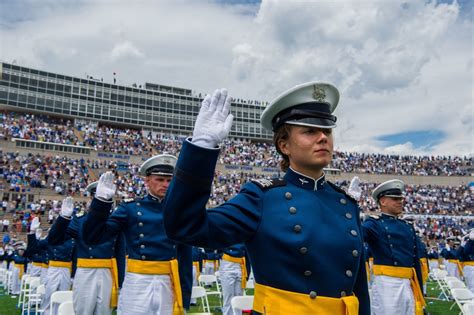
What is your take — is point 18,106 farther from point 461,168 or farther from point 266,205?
point 266,205

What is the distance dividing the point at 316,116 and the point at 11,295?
57.6 ft

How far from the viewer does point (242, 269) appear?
1066 centimetres

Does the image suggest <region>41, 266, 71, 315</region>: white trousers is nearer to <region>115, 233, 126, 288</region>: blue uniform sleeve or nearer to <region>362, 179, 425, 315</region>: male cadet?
<region>115, 233, 126, 288</region>: blue uniform sleeve

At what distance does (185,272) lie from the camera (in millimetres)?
5453

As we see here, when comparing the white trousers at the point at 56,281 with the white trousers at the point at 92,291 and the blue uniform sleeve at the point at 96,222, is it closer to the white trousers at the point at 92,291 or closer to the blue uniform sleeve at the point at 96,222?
the white trousers at the point at 92,291

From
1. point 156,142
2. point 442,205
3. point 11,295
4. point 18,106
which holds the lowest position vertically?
point 11,295

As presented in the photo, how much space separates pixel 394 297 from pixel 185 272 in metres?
3.14

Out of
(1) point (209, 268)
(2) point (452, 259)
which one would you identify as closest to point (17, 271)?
(1) point (209, 268)

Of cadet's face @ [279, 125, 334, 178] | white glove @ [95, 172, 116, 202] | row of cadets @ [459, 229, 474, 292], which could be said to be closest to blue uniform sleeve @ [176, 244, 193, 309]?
white glove @ [95, 172, 116, 202]

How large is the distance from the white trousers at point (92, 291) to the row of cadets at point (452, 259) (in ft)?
38.1

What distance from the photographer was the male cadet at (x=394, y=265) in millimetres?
6477

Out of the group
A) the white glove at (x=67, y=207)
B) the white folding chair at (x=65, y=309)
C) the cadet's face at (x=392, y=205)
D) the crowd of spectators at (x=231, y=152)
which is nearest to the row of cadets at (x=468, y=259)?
the cadet's face at (x=392, y=205)

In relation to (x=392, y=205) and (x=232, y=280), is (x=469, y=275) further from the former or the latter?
(x=392, y=205)

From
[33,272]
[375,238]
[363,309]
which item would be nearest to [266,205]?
[363,309]
